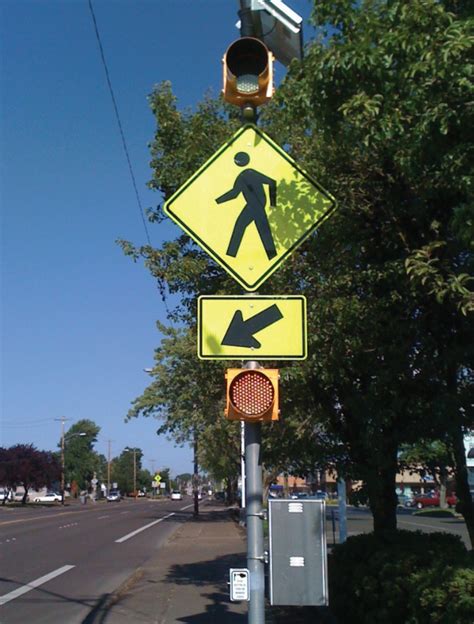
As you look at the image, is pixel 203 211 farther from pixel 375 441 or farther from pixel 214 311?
pixel 375 441

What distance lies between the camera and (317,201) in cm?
495

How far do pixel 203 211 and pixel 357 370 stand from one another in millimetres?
4363

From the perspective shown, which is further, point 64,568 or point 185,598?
point 64,568

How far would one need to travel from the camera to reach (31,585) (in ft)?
49.3

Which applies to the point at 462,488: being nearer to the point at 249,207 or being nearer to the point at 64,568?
the point at 249,207

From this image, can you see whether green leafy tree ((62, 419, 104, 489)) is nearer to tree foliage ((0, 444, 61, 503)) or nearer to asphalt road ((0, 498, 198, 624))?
tree foliage ((0, 444, 61, 503))

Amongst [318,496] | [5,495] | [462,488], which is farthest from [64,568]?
[5,495]

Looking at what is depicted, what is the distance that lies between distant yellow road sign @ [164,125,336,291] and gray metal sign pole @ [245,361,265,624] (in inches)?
25.6

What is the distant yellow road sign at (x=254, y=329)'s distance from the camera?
177 inches

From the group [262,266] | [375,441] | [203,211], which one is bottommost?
[375,441]

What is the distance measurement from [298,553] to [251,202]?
2.77m

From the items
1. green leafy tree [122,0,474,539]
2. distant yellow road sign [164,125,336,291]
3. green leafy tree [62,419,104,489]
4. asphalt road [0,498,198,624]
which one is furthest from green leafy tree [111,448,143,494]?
distant yellow road sign [164,125,336,291]

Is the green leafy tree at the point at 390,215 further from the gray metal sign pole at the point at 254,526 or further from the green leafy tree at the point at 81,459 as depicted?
the green leafy tree at the point at 81,459

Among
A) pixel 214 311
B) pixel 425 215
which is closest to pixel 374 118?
pixel 425 215
